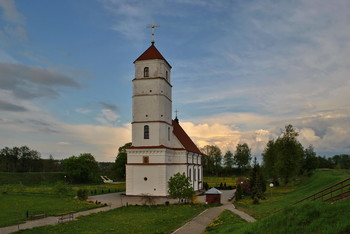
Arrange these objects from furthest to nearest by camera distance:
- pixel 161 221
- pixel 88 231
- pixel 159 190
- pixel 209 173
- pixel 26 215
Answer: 1. pixel 209 173
2. pixel 159 190
3. pixel 26 215
4. pixel 161 221
5. pixel 88 231

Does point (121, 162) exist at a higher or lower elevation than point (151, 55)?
lower

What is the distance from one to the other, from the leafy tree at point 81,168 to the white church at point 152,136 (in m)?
43.9

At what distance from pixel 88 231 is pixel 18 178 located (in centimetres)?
6255

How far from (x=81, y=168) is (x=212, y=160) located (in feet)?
176

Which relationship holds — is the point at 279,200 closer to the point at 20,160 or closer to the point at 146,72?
the point at 146,72

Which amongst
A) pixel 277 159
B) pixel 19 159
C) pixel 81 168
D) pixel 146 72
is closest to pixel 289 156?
pixel 277 159

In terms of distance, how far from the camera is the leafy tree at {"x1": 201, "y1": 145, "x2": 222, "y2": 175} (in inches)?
4466

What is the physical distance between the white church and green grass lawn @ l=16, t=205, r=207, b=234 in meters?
8.53

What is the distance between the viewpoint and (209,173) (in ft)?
377

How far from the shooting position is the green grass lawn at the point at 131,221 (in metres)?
19.2

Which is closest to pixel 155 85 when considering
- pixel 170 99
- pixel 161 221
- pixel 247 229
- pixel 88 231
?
pixel 170 99

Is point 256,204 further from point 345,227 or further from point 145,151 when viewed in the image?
point 345,227

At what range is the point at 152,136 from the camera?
3912 centimetres

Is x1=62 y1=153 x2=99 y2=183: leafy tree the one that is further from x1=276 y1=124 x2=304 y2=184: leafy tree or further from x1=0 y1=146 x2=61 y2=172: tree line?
x1=276 y1=124 x2=304 y2=184: leafy tree
